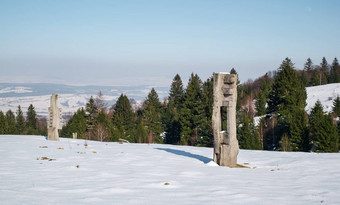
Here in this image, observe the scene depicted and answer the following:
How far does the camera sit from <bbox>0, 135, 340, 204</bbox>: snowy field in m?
6.29

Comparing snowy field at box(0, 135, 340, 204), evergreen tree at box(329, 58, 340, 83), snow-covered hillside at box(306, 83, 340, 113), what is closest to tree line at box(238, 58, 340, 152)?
snow-covered hillside at box(306, 83, 340, 113)

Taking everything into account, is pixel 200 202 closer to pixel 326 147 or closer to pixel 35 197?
pixel 35 197

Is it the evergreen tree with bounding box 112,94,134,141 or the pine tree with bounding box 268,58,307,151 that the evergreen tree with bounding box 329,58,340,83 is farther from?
the evergreen tree with bounding box 112,94,134,141

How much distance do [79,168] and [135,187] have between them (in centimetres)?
292

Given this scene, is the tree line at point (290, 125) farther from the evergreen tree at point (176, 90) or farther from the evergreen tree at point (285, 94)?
the evergreen tree at point (176, 90)

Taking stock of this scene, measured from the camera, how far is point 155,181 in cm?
798

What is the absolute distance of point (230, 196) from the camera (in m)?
6.52

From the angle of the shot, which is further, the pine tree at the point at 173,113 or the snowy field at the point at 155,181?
the pine tree at the point at 173,113

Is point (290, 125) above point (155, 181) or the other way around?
above

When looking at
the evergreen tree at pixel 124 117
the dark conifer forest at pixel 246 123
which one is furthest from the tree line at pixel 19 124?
the evergreen tree at pixel 124 117

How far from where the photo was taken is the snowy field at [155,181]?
629cm

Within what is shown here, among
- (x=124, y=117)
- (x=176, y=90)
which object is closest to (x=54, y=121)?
(x=124, y=117)

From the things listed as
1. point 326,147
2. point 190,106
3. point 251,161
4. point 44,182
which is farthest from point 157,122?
point 44,182

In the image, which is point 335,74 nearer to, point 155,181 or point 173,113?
point 173,113
